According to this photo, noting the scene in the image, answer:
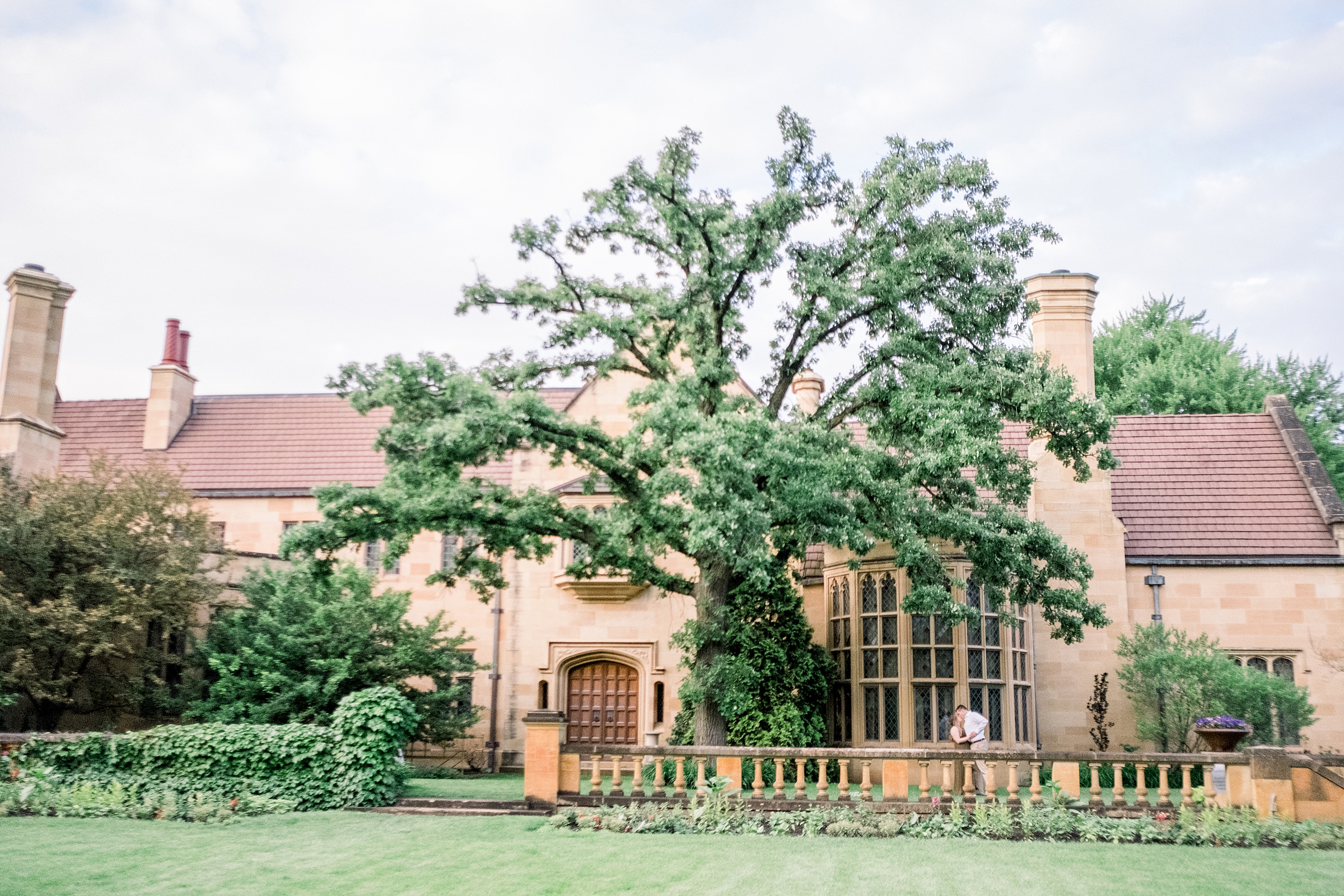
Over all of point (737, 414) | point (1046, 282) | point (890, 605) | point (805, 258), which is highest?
point (1046, 282)

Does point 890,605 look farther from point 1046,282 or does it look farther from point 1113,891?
point 1113,891

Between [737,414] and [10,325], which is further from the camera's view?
[10,325]

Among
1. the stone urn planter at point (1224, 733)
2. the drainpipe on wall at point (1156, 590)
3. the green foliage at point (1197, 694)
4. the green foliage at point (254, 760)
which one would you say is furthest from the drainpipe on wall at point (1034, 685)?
the green foliage at point (254, 760)

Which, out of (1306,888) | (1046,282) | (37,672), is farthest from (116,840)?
(1046,282)

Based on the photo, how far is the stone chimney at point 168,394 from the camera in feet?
89.0

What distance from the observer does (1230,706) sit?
19.0m

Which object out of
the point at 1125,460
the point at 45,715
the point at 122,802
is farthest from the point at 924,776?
the point at 45,715

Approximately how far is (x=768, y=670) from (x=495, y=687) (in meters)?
7.09

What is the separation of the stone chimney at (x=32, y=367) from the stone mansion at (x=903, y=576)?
38 millimetres

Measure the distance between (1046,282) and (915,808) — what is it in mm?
12459

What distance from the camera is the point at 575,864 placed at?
35.3ft

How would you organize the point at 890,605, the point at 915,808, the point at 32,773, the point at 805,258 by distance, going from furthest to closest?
the point at 890,605
the point at 805,258
the point at 32,773
the point at 915,808

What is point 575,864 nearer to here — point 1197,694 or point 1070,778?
point 1070,778

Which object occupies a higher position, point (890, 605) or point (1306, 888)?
point (890, 605)
